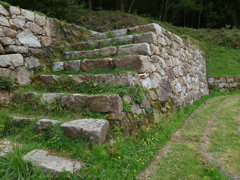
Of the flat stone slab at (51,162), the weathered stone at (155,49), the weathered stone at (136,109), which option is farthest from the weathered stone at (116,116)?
the weathered stone at (155,49)

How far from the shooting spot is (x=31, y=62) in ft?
12.5

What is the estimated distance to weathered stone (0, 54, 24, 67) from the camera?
3326 mm

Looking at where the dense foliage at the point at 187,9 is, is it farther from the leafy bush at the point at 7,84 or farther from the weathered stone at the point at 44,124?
the weathered stone at the point at 44,124

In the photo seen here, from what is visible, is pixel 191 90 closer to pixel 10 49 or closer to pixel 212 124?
pixel 212 124

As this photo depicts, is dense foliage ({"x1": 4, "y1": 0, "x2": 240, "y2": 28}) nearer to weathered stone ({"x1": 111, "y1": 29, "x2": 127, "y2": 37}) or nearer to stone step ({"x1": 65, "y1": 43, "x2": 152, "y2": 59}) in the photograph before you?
weathered stone ({"x1": 111, "y1": 29, "x2": 127, "y2": 37})

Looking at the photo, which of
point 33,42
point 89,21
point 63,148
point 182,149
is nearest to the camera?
point 63,148

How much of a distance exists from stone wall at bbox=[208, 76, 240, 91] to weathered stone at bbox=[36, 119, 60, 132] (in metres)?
7.06

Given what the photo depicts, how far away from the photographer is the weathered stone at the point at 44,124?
8.10ft

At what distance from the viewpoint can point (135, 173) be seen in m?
2.08

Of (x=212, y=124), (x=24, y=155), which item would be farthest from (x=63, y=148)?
(x=212, y=124)

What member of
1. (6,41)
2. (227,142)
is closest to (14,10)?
(6,41)

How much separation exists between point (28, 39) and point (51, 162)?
275 centimetres

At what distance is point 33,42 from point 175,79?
3.29m

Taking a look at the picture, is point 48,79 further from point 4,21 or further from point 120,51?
point 120,51
